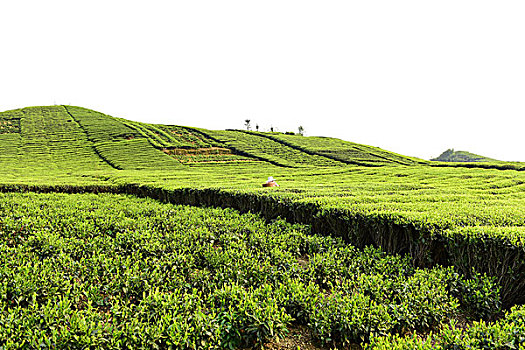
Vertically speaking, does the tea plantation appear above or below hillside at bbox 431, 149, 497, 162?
below

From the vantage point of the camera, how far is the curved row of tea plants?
3.33 m

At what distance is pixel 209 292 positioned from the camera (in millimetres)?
4555

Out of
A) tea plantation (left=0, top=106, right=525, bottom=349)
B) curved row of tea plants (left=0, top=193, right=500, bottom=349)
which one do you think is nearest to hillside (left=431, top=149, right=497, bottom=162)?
tea plantation (left=0, top=106, right=525, bottom=349)

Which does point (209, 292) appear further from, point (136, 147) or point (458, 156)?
point (458, 156)

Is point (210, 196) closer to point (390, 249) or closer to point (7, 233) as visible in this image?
point (7, 233)

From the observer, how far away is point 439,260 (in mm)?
5773

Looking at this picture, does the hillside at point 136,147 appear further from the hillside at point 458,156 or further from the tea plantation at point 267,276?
the hillside at point 458,156

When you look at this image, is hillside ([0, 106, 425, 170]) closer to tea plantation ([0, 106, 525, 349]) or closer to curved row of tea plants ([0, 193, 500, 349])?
tea plantation ([0, 106, 525, 349])

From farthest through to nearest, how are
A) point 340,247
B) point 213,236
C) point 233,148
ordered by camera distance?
1. point 233,148
2. point 213,236
3. point 340,247

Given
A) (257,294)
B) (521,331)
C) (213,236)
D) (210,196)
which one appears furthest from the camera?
(210,196)

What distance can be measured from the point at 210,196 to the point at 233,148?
40.2 meters

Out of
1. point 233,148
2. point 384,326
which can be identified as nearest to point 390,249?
point 384,326

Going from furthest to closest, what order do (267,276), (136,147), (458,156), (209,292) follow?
(458,156)
(136,147)
(267,276)
(209,292)

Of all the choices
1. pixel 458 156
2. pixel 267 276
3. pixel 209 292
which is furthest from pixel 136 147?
pixel 458 156
